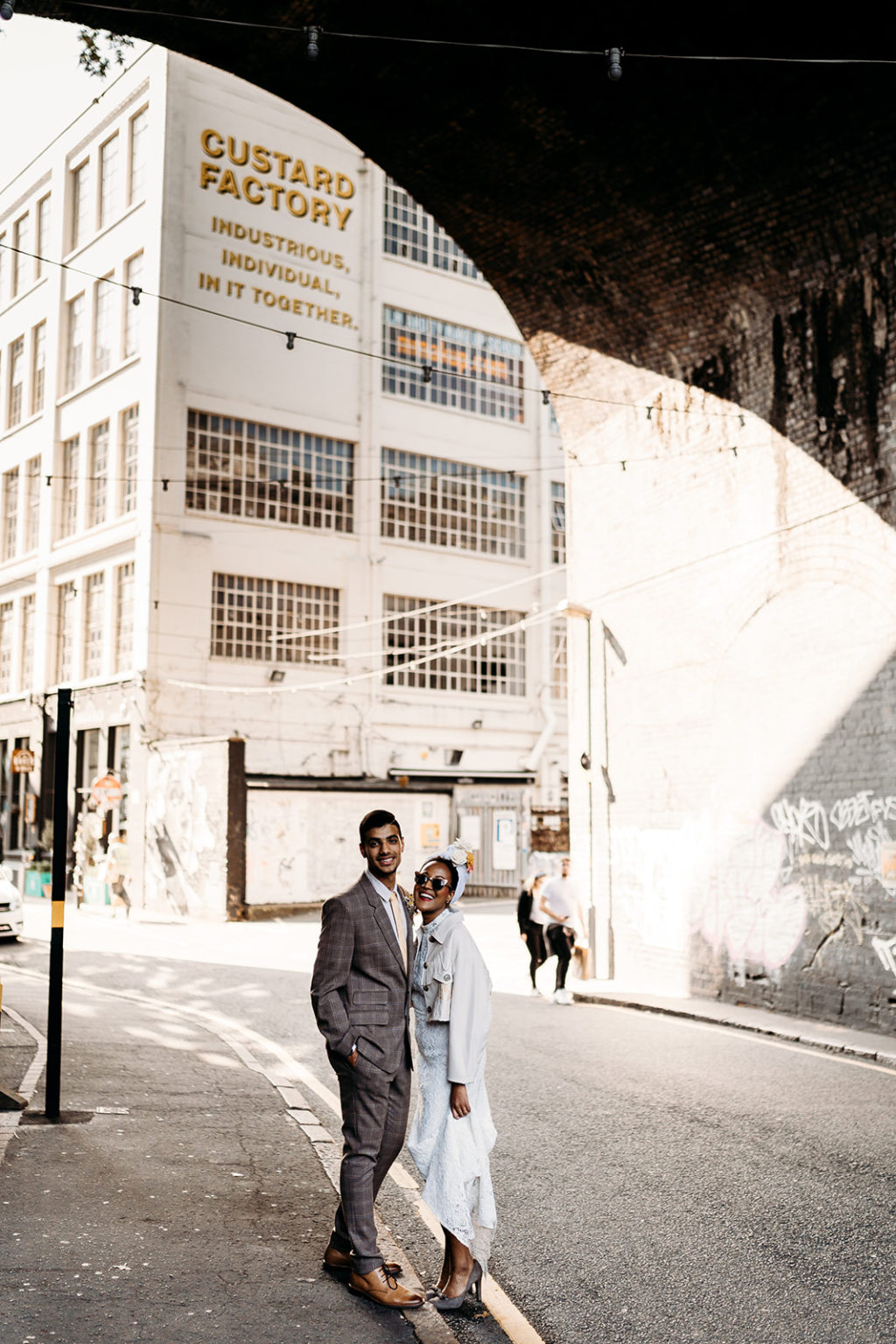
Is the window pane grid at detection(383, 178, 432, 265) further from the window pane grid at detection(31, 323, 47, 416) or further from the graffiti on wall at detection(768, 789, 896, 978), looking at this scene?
the graffiti on wall at detection(768, 789, 896, 978)

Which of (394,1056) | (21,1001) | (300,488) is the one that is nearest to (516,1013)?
(21,1001)

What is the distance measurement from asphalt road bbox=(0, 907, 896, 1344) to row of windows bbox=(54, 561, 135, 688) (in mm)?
20525

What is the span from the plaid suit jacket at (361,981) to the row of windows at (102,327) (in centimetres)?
2974

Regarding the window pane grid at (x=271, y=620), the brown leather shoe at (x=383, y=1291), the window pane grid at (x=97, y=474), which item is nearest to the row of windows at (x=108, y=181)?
the window pane grid at (x=97, y=474)

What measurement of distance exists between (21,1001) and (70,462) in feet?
80.0

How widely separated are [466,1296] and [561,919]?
9.81m

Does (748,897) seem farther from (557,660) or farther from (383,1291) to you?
(557,660)

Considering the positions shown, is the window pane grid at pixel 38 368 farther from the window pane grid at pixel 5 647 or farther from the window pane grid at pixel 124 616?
the window pane grid at pixel 124 616

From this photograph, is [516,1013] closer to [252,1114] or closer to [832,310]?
[252,1114]

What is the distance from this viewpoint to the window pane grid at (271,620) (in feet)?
105

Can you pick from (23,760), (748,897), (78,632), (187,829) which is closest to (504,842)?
(187,829)

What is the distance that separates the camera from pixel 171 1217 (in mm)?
5961

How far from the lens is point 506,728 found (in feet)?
121

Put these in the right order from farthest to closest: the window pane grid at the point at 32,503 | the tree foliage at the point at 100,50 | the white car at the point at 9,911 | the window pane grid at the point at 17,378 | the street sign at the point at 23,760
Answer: the window pane grid at the point at 17,378 < the window pane grid at the point at 32,503 < the street sign at the point at 23,760 < the white car at the point at 9,911 < the tree foliage at the point at 100,50
